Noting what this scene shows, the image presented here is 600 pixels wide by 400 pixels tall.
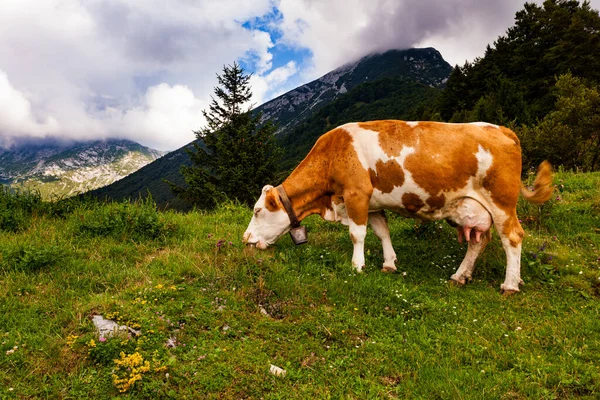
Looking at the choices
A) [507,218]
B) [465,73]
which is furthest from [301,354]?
[465,73]

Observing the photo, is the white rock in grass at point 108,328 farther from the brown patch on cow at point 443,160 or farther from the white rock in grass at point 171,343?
the brown patch on cow at point 443,160

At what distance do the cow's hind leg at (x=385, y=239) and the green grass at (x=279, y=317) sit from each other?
0.23m

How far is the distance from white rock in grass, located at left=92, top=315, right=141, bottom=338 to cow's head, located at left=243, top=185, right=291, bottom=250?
9.50 feet

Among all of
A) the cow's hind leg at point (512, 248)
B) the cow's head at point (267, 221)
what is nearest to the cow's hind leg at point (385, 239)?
the cow's head at point (267, 221)

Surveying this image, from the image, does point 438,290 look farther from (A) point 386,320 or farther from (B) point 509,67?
(B) point 509,67

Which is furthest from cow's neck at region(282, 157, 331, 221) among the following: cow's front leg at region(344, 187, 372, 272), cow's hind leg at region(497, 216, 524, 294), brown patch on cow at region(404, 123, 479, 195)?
cow's hind leg at region(497, 216, 524, 294)

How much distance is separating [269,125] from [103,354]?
29.4 meters

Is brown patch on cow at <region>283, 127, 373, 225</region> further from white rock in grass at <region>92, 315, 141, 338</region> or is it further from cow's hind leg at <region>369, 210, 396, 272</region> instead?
white rock in grass at <region>92, 315, 141, 338</region>

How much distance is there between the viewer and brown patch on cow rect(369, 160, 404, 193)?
5.61m

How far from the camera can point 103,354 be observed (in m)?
3.43

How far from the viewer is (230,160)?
2903 centimetres

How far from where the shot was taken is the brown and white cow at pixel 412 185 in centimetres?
530

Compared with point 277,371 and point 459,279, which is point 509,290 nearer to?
point 459,279

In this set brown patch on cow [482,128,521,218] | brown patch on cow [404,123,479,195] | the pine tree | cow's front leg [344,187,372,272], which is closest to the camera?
brown patch on cow [482,128,521,218]
